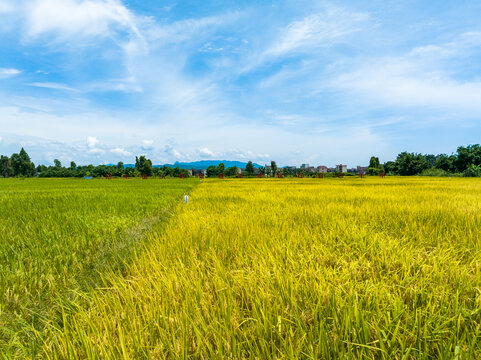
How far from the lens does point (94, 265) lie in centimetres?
200

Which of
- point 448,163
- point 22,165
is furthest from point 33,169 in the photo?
point 448,163

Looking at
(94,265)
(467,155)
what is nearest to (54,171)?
(94,265)

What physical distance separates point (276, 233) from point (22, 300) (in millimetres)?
2012

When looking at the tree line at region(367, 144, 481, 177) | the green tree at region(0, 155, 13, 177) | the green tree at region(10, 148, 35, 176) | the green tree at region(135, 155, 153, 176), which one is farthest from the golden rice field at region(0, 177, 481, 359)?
the green tree at region(0, 155, 13, 177)

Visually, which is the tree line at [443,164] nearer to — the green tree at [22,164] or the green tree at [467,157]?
the green tree at [467,157]

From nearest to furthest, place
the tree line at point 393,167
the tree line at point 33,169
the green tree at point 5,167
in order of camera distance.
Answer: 1. the tree line at point 393,167
2. the tree line at point 33,169
3. the green tree at point 5,167

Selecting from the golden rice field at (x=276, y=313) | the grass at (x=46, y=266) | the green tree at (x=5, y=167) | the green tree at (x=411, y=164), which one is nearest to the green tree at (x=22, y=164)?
the green tree at (x=5, y=167)

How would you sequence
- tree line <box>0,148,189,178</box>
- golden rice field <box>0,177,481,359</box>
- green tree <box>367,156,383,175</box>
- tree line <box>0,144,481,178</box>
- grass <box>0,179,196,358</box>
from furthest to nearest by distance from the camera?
tree line <box>0,148,189,178</box>
green tree <box>367,156,383,175</box>
tree line <box>0,144,481,178</box>
grass <box>0,179,196,358</box>
golden rice field <box>0,177,481,359</box>

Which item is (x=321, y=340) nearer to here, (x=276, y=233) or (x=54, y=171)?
(x=276, y=233)

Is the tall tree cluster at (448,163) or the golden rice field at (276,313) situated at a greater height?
the tall tree cluster at (448,163)

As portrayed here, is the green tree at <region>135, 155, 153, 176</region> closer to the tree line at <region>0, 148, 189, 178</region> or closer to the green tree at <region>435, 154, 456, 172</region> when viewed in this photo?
the tree line at <region>0, 148, 189, 178</region>

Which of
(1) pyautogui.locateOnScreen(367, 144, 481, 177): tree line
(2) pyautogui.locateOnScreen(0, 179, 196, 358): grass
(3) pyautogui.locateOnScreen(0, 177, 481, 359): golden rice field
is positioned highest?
(1) pyautogui.locateOnScreen(367, 144, 481, 177): tree line

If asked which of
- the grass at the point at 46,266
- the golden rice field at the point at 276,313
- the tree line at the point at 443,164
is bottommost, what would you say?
the grass at the point at 46,266

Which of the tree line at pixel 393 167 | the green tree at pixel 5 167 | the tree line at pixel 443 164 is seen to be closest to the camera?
the tree line at pixel 443 164
